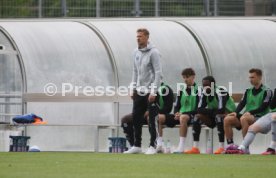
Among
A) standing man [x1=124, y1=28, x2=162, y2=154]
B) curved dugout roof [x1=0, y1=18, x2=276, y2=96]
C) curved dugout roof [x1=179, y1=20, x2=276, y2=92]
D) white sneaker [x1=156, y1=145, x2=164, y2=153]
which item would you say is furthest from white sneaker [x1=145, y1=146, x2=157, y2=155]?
curved dugout roof [x1=179, y1=20, x2=276, y2=92]

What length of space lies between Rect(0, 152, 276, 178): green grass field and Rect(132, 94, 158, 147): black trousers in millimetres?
1194

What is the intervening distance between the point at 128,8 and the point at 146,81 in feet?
30.3

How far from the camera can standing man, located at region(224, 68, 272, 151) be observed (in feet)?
64.0

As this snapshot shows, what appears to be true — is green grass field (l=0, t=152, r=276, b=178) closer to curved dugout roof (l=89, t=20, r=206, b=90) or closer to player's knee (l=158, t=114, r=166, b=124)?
player's knee (l=158, t=114, r=166, b=124)

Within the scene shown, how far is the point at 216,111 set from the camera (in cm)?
2050

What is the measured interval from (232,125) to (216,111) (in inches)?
27.9

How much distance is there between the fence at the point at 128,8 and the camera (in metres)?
27.4

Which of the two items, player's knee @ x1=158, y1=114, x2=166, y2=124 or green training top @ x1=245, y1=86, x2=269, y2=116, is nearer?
green training top @ x1=245, y1=86, x2=269, y2=116

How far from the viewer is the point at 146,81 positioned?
60.5 ft

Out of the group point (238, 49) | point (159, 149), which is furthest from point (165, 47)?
point (159, 149)

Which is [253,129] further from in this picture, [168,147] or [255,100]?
[168,147]

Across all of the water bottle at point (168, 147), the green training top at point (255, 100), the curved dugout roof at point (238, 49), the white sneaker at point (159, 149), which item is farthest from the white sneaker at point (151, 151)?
the curved dugout roof at point (238, 49)

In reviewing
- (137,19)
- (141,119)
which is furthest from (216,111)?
(137,19)

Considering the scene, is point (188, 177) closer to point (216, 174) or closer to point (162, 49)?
point (216, 174)
